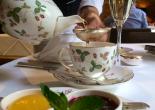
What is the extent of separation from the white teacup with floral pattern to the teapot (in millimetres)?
57

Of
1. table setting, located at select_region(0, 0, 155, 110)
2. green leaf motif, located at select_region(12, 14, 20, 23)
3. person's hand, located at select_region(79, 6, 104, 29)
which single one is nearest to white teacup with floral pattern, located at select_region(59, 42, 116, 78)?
table setting, located at select_region(0, 0, 155, 110)

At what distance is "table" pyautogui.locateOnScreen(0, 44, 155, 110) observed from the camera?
580 mm

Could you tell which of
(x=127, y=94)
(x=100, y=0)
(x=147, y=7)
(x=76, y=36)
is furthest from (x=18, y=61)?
(x=147, y=7)

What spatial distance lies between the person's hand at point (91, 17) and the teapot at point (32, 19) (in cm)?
24

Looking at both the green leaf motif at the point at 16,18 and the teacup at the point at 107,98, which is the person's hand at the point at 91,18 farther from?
the teacup at the point at 107,98

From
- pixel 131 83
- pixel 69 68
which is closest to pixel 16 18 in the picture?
pixel 69 68

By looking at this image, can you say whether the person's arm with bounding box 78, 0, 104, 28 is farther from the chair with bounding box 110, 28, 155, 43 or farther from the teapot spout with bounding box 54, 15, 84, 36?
the teapot spout with bounding box 54, 15, 84, 36

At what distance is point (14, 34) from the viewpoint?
25.8 inches

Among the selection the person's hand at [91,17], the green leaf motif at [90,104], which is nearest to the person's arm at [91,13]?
the person's hand at [91,17]

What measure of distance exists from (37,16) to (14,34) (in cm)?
6

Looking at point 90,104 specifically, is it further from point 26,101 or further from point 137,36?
point 137,36

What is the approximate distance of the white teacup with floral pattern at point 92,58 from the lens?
0.60 metres

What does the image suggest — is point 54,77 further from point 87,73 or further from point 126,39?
point 126,39

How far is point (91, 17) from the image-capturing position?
39.0 inches
